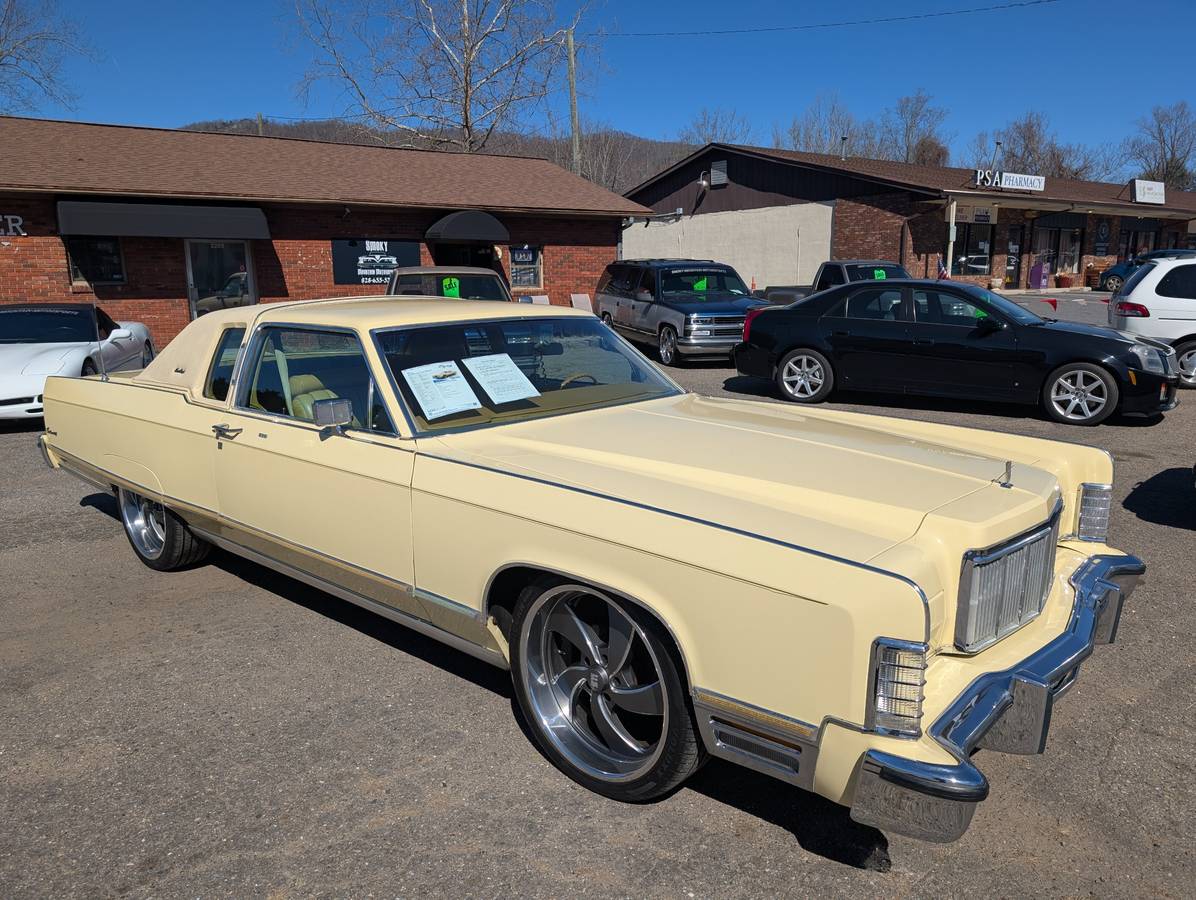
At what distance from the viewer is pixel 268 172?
19188mm

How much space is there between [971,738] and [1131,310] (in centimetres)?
1126

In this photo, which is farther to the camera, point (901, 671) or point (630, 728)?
point (630, 728)

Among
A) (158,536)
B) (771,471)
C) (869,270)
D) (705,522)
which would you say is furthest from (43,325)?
(869,270)

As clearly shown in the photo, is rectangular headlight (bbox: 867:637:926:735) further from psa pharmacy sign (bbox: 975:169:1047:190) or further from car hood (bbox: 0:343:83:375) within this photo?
psa pharmacy sign (bbox: 975:169:1047:190)

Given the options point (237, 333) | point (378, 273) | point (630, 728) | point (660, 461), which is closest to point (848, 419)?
point (660, 461)

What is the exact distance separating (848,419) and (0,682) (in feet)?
12.9

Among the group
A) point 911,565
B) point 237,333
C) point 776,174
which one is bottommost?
point 911,565

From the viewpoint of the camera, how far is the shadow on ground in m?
6.09

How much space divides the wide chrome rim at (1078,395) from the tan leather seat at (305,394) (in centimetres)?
797

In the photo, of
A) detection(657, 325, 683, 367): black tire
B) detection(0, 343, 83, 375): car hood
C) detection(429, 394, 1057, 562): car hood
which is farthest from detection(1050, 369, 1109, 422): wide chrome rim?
detection(0, 343, 83, 375): car hood

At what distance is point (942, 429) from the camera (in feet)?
13.4

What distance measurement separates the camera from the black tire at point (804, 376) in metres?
10.8

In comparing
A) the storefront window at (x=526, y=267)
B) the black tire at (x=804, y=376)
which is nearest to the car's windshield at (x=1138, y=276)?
the black tire at (x=804, y=376)

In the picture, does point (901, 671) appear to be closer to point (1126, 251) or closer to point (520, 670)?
point (520, 670)
